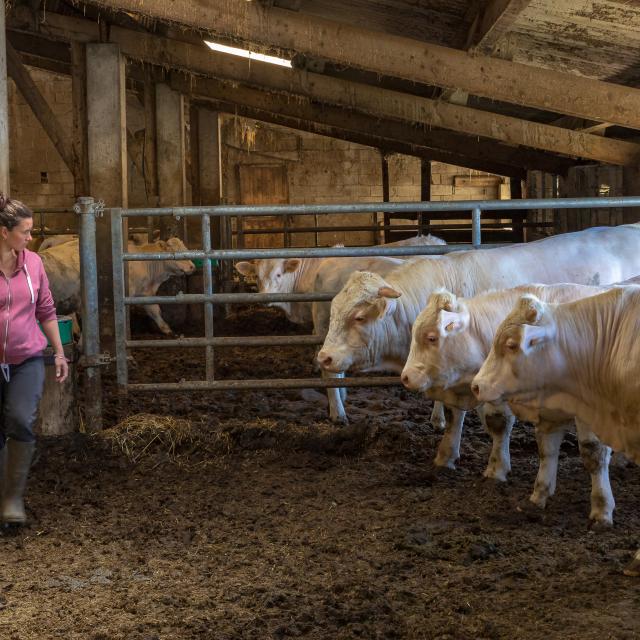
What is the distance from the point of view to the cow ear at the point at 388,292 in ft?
18.4

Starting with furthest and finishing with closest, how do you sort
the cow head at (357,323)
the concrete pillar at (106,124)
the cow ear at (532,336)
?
the concrete pillar at (106,124), the cow head at (357,323), the cow ear at (532,336)

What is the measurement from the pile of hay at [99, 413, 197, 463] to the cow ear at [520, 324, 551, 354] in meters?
2.66

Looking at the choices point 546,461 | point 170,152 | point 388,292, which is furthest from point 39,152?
point 546,461

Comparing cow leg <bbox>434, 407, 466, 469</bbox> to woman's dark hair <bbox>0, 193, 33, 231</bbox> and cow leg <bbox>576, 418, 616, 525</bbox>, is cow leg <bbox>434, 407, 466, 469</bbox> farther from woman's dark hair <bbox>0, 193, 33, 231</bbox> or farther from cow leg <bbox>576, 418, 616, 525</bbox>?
woman's dark hair <bbox>0, 193, 33, 231</bbox>

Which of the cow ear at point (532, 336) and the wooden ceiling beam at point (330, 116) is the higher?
the wooden ceiling beam at point (330, 116)

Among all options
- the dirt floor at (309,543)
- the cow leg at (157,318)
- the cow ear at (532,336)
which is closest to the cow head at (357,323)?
the dirt floor at (309,543)

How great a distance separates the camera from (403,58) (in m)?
6.73

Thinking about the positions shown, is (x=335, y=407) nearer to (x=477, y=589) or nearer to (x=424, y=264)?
(x=424, y=264)

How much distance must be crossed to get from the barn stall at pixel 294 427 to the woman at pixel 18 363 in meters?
0.27

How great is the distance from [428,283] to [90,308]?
7.54 feet

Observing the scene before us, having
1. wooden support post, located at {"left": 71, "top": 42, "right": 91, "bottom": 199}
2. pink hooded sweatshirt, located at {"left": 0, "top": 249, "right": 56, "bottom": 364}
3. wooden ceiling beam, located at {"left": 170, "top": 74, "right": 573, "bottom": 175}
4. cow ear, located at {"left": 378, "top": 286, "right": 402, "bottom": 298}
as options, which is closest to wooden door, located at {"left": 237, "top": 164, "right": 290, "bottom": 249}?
wooden ceiling beam, located at {"left": 170, "top": 74, "right": 573, "bottom": 175}

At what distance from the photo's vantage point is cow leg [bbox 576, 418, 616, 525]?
4430 millimetres

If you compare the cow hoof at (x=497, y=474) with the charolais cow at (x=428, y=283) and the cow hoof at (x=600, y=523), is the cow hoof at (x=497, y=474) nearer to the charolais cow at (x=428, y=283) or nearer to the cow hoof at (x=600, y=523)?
the charolais cow at (x=428, y=283)

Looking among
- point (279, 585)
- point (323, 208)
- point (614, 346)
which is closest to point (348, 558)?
point (279, 585)
